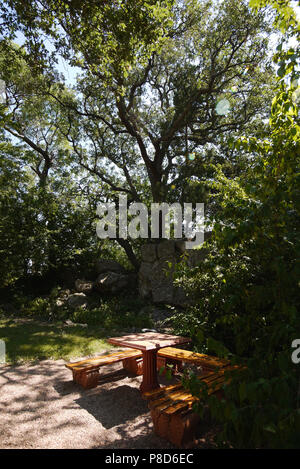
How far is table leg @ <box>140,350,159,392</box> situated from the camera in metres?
4.10

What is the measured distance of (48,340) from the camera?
664 centimetres

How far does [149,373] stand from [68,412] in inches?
44.9

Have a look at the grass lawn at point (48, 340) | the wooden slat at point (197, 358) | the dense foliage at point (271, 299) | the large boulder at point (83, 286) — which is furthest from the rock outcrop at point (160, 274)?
the dense foliage at point (271, 299)

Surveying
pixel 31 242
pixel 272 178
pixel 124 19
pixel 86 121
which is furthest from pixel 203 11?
pixel 272 178

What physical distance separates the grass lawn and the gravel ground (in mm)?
642

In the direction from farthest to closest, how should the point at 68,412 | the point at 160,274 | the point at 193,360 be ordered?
the point at 160,274
the point at 193,360
the point at 68,412

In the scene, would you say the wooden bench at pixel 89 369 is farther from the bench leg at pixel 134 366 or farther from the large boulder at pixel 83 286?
the large boulder at pixel 83 286

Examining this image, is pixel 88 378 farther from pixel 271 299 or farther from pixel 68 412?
pixel 271 299

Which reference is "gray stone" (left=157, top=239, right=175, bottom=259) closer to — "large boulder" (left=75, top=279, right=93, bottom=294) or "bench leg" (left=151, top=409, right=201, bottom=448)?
"large boulder" (left=75, top=279, right=93, bottom=294)

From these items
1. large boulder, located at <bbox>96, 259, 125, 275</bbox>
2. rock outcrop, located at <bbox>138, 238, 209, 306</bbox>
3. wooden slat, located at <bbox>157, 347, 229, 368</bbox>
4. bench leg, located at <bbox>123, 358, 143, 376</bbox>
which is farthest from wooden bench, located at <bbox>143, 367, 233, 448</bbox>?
large boulder, located at <bbox>96, 259, 125, 275</bbox>

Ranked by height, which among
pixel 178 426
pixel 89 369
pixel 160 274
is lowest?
pixel 89 369

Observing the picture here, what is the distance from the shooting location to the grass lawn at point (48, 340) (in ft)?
18.7

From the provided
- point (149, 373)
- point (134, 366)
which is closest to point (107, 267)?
point (134, 366)

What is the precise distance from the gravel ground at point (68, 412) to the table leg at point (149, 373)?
0.58 ft
